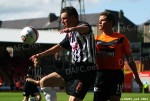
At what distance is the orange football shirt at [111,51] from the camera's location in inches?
310

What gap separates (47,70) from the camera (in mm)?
49969

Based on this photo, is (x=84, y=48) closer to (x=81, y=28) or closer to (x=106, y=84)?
(x=81, y=28)

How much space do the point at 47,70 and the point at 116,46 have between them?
42311 mm

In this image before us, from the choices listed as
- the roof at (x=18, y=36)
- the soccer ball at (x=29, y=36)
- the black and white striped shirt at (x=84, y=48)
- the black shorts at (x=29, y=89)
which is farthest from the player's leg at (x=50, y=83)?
the roof at (x=18, y=36)

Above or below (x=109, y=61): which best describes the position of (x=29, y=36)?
above

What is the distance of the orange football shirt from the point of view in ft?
25.8

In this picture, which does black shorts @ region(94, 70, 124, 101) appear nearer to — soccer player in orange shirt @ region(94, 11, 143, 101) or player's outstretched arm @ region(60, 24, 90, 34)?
soccer player in orange shirt @ region(94, 11, 143, 101)

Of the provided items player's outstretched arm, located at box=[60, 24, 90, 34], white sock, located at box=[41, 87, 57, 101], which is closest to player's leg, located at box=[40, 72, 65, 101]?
white sock, located at box=[41, 87, 57, 101]

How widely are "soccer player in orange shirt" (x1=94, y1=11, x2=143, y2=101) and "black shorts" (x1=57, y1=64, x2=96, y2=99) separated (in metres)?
0.64

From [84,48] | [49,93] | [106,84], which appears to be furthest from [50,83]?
[106,84]

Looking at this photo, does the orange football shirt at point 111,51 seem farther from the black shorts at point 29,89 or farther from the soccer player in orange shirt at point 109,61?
the black shorts at point 29,89

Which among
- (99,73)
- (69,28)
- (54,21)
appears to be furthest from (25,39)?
(54,21)

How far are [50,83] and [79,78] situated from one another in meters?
0.47

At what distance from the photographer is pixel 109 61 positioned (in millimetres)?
7875
